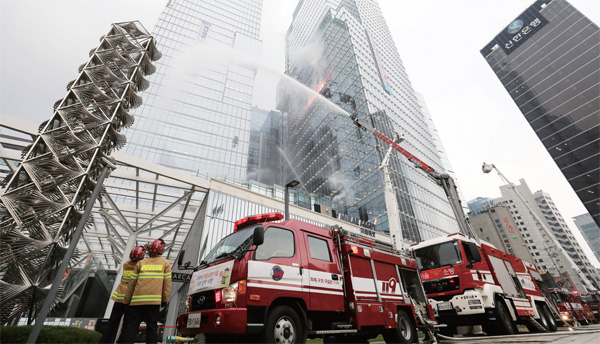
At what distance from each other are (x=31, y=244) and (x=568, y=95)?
79948 mm

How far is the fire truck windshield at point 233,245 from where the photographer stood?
506 cm

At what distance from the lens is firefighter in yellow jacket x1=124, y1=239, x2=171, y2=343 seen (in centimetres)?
454

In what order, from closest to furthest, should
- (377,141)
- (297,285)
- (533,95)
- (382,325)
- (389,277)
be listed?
(297,285) → (382,325) → (389,277) → (377,141) → (533,95)

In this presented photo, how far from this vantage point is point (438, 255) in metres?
9.49

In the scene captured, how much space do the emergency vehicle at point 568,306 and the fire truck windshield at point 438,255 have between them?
35.8 feet

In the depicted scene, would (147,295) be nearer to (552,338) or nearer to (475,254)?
(552,338)

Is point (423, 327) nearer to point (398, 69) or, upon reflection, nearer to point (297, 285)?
point (297, 285)

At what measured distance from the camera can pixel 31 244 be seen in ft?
25.2

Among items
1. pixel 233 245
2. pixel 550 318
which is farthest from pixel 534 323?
pixel 233 245

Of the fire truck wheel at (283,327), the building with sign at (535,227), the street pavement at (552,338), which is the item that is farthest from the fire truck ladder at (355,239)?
the building with sign at (535,227)

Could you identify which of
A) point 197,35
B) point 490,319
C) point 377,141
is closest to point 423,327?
point 490,319

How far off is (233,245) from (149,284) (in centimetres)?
159

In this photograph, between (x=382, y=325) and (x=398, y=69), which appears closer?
(x=382, y=325)

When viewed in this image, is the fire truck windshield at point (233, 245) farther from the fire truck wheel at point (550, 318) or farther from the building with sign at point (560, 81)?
the building with sign at point (560, 81)
